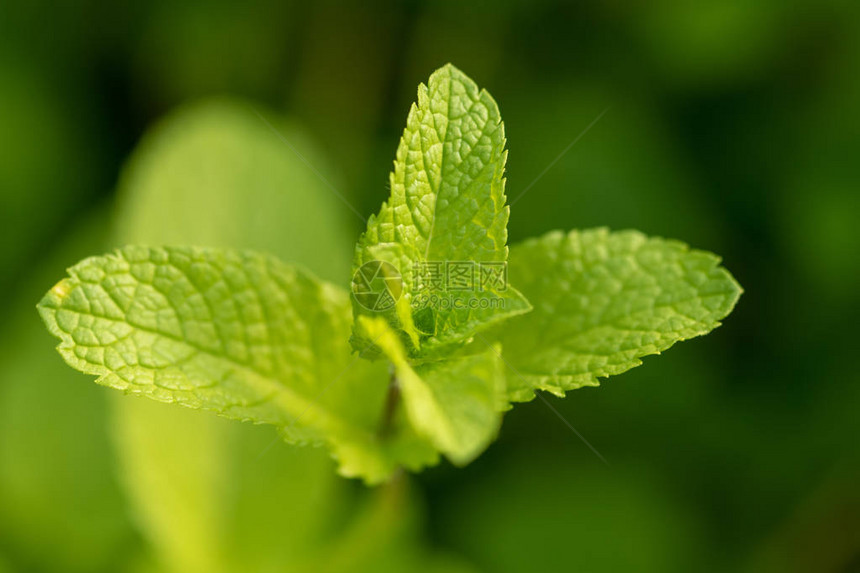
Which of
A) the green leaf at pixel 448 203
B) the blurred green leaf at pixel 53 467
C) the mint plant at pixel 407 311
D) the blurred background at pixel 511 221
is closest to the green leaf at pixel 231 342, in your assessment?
the mint plant at pixel 407 311

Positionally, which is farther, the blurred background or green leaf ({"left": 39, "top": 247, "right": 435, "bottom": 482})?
the blurred background

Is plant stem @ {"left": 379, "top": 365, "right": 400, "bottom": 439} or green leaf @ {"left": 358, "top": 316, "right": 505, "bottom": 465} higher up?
green leaf @ {"left": 358, "top": 316, "right": 505, "bottom": 465}

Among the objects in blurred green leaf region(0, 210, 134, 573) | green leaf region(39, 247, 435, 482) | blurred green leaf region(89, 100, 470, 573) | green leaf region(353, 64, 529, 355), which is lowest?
blurred green leaf region(0, 210, 134, 573)

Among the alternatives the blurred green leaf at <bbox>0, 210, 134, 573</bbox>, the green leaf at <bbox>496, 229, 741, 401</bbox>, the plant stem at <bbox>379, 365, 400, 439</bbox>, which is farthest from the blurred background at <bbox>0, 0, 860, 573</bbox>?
the green leaf at <bbox>496, 229, 741, 401</bbox>

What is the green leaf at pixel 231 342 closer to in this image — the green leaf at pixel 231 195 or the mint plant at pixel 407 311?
the mint plant at pixel 407 311

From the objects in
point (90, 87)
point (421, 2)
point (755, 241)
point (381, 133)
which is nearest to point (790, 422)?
point (755, 241)

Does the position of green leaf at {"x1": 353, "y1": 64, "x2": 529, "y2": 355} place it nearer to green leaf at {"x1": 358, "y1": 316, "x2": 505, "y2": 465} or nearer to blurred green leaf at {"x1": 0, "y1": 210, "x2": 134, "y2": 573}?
green leaf at {"x1": 358, "y1": 316, "x2": 505, "y2": 465}

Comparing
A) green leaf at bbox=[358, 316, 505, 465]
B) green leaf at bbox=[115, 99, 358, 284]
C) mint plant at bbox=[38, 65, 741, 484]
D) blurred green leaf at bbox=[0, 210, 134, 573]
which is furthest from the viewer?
blurred green leaf at bbox=[0, 210, 134, 573]

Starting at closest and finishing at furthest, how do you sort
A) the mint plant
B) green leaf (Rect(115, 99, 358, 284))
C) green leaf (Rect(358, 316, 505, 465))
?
green leaf (Rect(358, 316, 505, 465)) < the mint plant < green leaf (Rect(115, 99, 358, 284))
